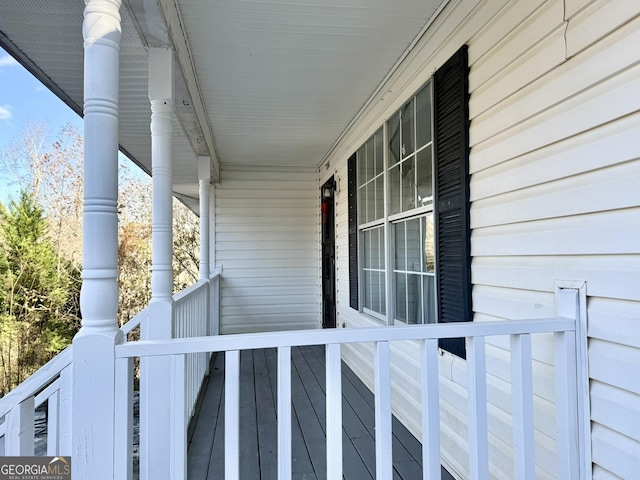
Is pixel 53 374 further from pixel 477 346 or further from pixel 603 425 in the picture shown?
pixel 603 425

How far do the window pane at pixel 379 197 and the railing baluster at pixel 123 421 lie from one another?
9.01ft

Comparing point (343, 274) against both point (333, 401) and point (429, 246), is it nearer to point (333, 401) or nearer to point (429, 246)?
point (429, 246)

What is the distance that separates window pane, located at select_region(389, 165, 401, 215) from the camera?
3.22 m

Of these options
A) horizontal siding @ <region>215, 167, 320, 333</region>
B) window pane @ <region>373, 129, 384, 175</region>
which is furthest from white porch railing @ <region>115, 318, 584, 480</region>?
horizontal siding @ <region>215, 167, 320, 333</region>

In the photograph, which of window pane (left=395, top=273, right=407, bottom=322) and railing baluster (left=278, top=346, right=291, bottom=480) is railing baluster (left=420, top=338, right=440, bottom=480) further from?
window pane (left=395, top=273, right=407, bottom=322)

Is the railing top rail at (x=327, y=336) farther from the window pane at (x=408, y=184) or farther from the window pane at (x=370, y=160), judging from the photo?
the window pane at (x=370, y=160)

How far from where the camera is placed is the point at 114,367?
1.23 meters

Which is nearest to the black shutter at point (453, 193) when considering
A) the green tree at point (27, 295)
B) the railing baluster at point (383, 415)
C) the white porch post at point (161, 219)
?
the railing baluster at point (383, 415)

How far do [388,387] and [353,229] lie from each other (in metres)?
3.29

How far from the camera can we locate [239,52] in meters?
2.75

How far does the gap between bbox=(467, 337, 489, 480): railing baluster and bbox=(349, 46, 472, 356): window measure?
759mm

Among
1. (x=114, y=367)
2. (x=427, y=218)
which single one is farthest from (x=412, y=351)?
(x=114, y=367)

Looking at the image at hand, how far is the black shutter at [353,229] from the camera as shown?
4.45 meters

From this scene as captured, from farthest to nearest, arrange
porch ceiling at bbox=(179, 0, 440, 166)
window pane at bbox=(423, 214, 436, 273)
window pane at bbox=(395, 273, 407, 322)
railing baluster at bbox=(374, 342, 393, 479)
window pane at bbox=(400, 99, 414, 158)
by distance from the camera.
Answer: window pane at bbox=(395, 273, 407, 322), window pane at bbox=(400, 99, 414, 158), window pane at bbox=(423, 214, 436, 273), porch ceiling at bbox=(179, 0, 440, 166), railing baluster at bbox=(374, 342, 393, 479)
